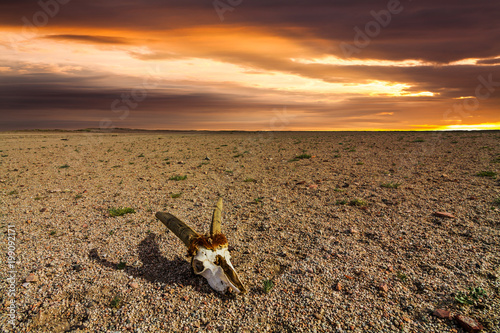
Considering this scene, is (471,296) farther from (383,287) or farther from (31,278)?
(31,278)

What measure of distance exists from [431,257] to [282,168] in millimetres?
11480

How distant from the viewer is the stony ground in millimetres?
4918

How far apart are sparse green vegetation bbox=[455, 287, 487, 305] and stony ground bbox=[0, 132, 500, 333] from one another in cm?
4

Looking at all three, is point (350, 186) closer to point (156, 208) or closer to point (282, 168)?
point (282, 168)

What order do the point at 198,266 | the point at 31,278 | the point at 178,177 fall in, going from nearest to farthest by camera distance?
the point at 198,266
the point at 31,278
the point at 178,177

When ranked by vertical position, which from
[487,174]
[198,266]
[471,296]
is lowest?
[198,266]

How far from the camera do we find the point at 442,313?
478 centimetres

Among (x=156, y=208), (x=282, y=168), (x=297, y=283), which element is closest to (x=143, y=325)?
(x=297, y=283)

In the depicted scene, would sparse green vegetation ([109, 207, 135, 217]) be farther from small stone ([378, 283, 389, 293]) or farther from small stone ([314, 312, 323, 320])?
small stone ([378, 283, 389, 293])

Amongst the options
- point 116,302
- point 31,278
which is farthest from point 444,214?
point 31,278

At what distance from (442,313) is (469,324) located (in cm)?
38

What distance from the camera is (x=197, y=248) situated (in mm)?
5664

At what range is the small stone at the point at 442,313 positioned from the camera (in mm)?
4719

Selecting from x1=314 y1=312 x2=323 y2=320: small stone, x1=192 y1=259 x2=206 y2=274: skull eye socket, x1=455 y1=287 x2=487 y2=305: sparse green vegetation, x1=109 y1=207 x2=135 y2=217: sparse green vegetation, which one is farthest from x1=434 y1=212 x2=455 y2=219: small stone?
x1=109 y1=207 x2=135 y2=217: sparse green vegetation
